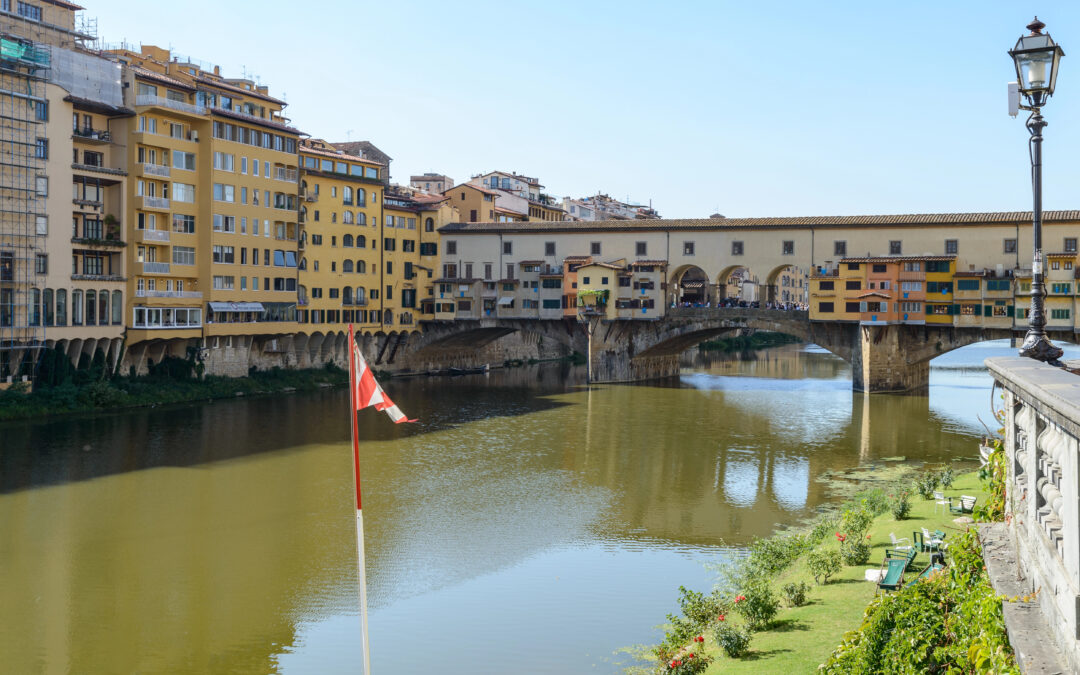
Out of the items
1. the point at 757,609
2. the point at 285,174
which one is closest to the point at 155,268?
the point at 285,174

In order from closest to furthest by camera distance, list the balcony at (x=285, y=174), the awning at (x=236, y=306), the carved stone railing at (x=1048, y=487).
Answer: the carved stone railing at (x=1048, y=487), the awning at (x=236, y=306), the balcony at (x=285, y=174)

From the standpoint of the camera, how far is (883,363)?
179ft

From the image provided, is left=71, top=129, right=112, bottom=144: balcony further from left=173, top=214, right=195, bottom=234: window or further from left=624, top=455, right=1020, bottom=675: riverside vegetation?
left=624, top=455, right=1020, bottom=675: riverside vegetation

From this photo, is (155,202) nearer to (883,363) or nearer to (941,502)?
(941,502)

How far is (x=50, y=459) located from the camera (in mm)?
33312

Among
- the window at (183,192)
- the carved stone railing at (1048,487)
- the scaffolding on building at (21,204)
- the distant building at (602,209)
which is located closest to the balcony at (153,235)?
the window at (183,192)

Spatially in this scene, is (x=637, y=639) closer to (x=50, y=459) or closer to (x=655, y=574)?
(x=655, y=574)

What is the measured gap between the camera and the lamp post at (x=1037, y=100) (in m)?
9.50

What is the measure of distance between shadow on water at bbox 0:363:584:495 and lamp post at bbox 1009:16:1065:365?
2850cm

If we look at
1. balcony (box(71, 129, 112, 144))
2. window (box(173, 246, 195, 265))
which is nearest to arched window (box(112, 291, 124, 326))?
window (box(173, 246, 195, 265))

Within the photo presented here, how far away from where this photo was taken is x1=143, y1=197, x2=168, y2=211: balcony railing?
1880 inches

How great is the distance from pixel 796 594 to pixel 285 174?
45.9m

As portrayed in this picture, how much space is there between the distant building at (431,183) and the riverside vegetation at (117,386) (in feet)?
144

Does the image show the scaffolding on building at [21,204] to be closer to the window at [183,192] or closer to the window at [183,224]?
the window at [183,192]
